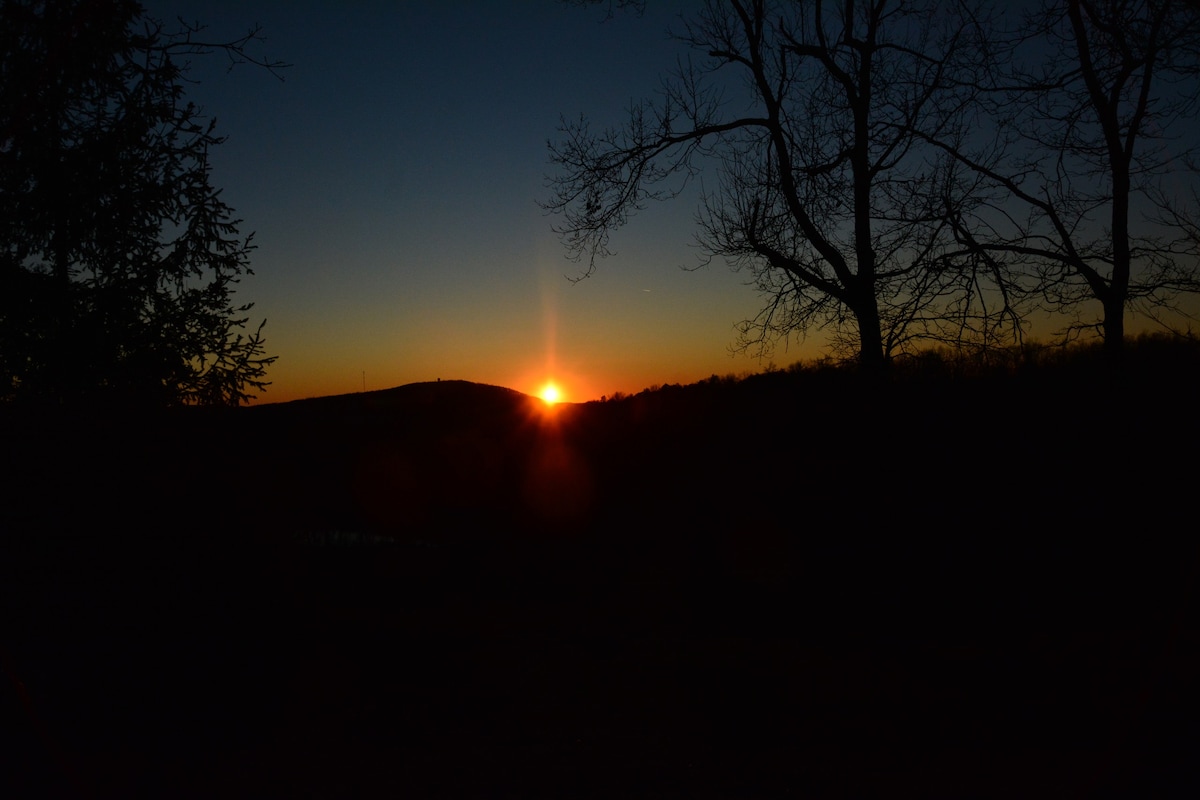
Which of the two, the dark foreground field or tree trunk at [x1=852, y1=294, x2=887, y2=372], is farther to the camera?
tree trunk at [x1=852, y1=294, x2=887, y2=372]

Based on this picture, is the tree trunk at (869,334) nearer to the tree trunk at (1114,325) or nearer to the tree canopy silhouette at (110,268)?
the tree trunk at (1114,325)

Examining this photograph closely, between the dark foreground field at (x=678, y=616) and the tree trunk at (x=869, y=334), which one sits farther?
the tree trunk at (x=869, y=334)

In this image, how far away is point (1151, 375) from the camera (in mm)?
9141

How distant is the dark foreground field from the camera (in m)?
4.52

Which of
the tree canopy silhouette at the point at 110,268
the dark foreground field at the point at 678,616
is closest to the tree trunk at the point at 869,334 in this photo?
the dark foreground field at the point at 678,616

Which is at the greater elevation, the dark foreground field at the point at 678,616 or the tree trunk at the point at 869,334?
the tree trunk at the point at 869,334

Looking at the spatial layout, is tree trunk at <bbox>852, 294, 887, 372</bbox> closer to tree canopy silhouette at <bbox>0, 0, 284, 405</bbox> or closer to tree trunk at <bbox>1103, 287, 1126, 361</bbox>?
tree trunk at <bbox>1103, 287, 1126, 361</bbox>

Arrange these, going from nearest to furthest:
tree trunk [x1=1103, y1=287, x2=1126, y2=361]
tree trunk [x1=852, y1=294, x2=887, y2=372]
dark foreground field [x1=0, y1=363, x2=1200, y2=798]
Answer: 1. dark foreground field [x1=0, y1=363, x2=1200, y2=798]
2. tree trunk [x1=1103, y1=287, x2=1126, y2=361]
3. tree trunk [x1=852, y1=294, x2=887, y2=372]

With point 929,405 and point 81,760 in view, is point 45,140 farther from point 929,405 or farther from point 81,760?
point 929,405

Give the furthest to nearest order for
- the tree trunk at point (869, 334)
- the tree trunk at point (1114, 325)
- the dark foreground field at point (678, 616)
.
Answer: the tree trunk at point (869, 334) < the tree trunk at point (1114, 325) < the dark foreground field at point (678, 616)

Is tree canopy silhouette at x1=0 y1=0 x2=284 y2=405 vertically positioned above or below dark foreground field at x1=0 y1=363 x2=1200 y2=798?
above

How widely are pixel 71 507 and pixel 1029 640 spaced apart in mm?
8970

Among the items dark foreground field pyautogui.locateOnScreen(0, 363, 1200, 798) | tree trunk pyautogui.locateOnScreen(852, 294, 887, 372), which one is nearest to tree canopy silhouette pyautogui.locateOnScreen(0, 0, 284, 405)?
dark foreground field pyautogui.locateOnScreen(0, 363, 1200, 798)

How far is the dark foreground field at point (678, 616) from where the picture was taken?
178 inches
